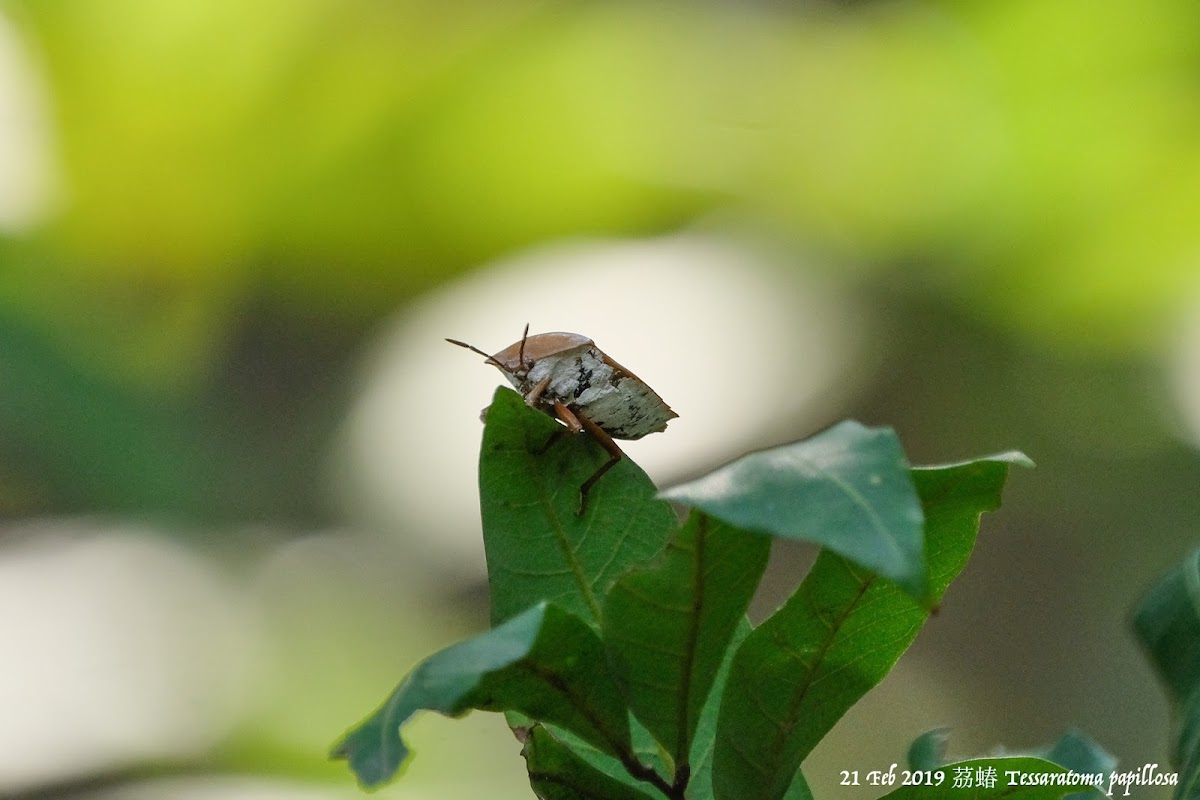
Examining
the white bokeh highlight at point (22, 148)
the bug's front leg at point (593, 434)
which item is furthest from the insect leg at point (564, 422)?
the white bokeh highlight at point (22, 148)

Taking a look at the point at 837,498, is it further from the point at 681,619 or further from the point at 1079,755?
the point at 1079,755

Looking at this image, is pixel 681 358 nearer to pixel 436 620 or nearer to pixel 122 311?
pixel 436 620

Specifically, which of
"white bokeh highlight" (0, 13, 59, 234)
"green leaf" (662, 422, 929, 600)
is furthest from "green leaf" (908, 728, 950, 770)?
"white bokeh highlight" (0, 13, 59, 234)

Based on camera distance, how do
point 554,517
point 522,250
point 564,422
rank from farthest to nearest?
point 522,250 < point 564,422 < point 554,517

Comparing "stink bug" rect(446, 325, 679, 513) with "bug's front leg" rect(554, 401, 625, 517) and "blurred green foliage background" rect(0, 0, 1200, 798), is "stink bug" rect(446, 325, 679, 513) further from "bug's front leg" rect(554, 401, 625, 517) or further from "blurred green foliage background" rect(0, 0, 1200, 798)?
"blurred green foliage background" rect(0, 0, 1200, 798)

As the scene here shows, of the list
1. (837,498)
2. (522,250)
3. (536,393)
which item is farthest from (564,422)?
(522,250)

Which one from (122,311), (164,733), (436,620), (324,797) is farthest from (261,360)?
(324,797)
